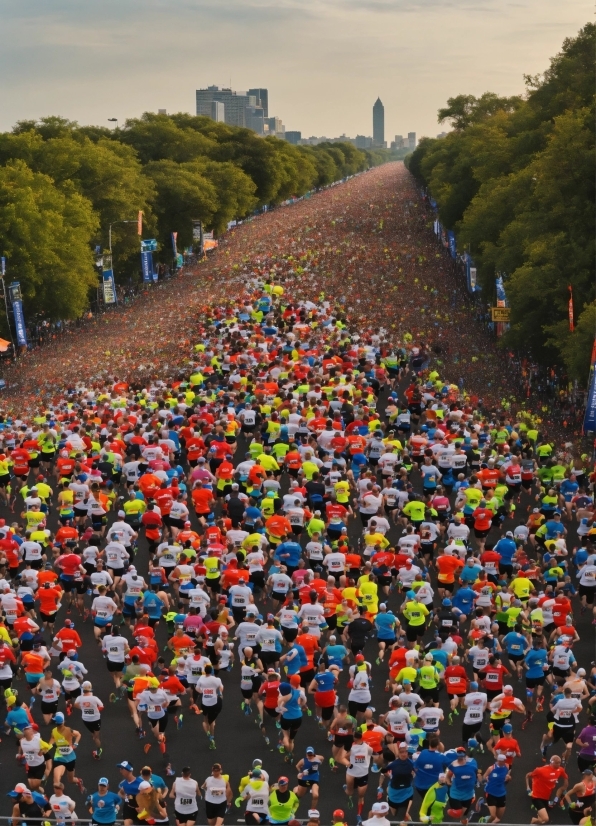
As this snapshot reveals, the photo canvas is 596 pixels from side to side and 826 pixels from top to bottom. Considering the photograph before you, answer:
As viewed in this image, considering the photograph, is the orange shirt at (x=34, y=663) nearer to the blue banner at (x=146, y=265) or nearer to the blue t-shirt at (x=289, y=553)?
the blue t-shirt at (x=289, y=553)

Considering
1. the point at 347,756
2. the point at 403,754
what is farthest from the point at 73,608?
the point at 403,754

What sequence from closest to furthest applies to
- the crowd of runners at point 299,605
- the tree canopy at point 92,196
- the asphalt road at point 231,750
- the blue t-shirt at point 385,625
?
the crowd of runners at point 299,605
the asphalt road at point 231,750
the blue t-shirt at point 385,625
the tree canopy at point 92,196

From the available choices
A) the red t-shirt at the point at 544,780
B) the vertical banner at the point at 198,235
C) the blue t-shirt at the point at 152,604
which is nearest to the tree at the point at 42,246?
the vertical banner at the point at 198,235

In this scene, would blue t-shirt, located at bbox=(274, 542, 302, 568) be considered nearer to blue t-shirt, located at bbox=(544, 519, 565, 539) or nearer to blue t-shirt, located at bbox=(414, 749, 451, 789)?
blue t-shirt, located at bbox=(544, 519, 565, 539)

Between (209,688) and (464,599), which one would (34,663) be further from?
(464,599)

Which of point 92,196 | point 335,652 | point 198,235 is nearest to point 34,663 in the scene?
point 335,652

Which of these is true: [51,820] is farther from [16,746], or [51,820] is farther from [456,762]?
[456,762]
